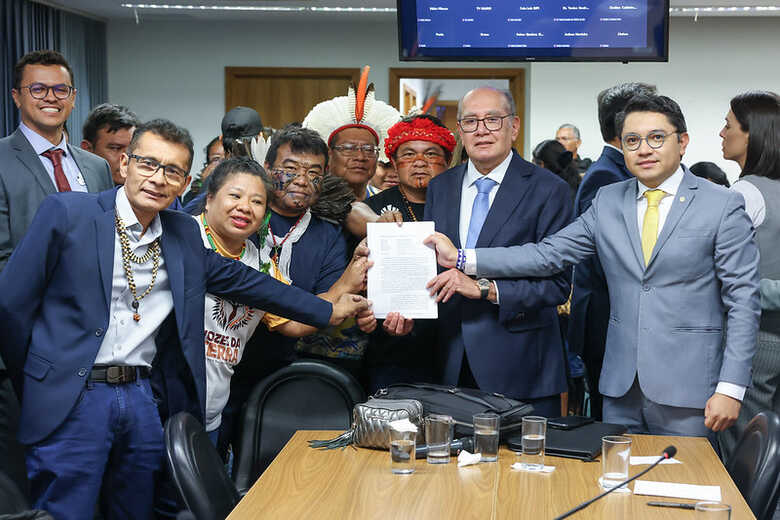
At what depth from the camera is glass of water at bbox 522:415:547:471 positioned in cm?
214

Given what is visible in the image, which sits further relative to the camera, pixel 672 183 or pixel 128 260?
pixel 672 183

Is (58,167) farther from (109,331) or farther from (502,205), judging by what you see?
(502,205)

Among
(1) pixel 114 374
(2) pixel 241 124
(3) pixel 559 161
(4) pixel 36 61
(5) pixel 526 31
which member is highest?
(5) pixel 526 31

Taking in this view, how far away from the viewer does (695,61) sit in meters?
8.74

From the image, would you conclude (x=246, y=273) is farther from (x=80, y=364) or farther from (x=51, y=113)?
(x=51, y=113)

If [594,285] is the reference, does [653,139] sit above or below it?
above

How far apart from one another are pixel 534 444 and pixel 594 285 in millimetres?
1461

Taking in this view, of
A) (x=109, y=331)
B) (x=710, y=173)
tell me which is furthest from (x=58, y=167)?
(x=710, y=173)

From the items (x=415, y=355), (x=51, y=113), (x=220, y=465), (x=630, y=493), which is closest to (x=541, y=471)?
(x=630, y=493)

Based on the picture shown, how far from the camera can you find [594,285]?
11.4 feet

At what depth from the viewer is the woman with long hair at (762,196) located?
3.17 m

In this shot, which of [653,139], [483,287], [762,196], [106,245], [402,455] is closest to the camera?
[402,455]

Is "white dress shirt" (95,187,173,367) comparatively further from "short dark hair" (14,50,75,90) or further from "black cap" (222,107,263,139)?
"black cap" (222,107,263,139)

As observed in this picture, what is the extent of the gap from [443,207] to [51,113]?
1.80 metres
